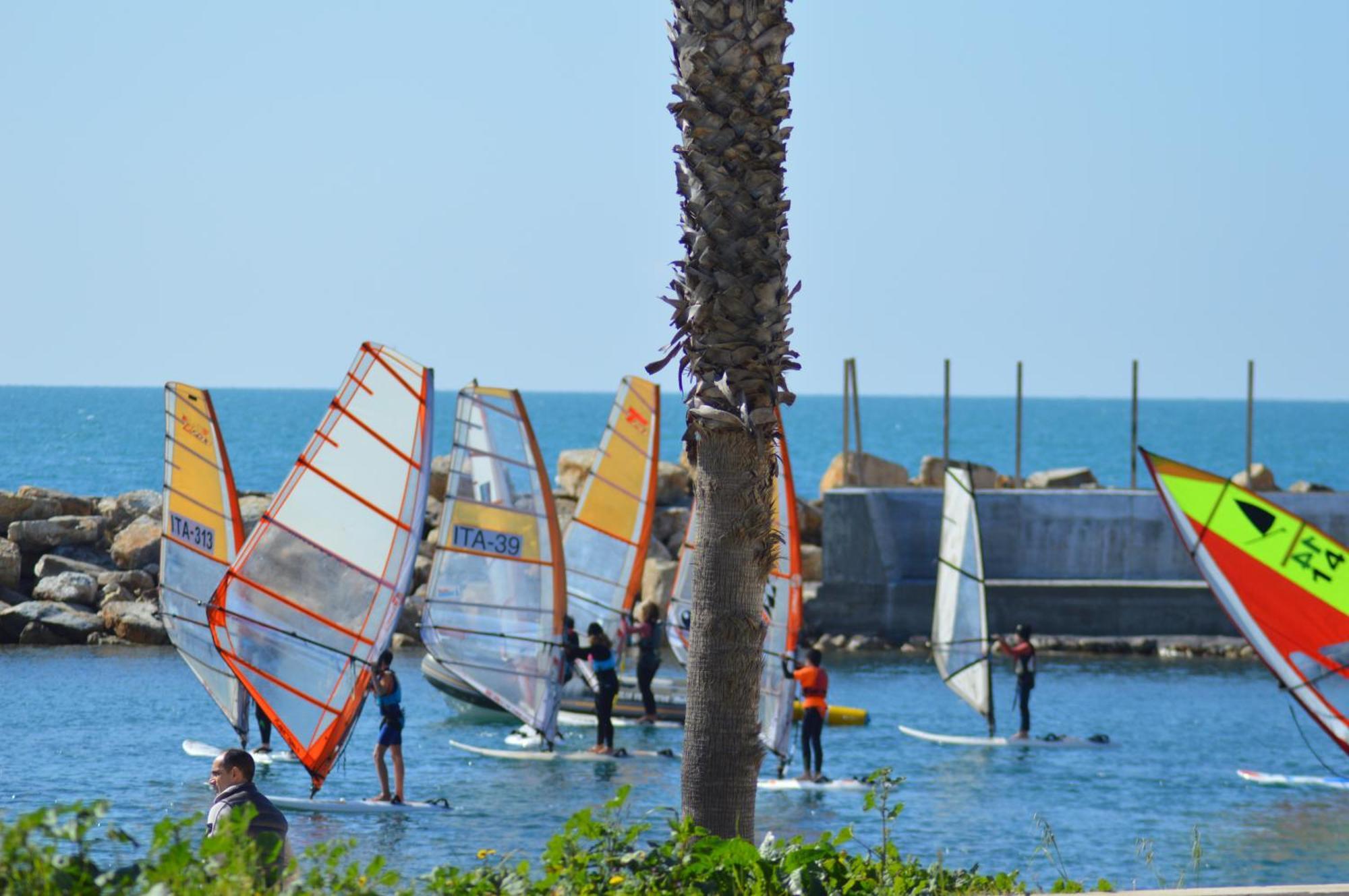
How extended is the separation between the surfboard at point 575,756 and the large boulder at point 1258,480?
64.0 ft

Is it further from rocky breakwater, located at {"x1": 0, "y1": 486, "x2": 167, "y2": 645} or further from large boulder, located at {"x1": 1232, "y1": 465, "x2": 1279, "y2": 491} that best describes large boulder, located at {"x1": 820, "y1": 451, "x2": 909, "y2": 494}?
A: rocky breakwater, located at {"x1": 0, "y1": 486, "x2": 167, "y2": 645}

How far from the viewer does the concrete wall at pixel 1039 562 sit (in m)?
30.7

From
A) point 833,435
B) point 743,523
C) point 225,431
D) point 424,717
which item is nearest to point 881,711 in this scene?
point 424,717

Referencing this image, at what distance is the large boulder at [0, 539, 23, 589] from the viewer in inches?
1137

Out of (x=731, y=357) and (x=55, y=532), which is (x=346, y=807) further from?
(x=55, y=532)

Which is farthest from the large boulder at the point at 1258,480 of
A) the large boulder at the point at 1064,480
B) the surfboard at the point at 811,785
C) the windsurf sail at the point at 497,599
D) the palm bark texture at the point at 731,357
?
the palm bark texture at the point at 731,357

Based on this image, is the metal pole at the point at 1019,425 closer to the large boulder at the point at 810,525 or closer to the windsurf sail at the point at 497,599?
the large boulder at the point at 810,525

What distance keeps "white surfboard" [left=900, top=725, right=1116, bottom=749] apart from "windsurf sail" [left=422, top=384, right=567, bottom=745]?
5206 millimetres

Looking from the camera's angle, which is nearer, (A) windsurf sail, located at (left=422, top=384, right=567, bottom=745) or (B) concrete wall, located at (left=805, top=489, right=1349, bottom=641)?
(A) windsurf sail, located at (left=422, top=384, right=567, bottom=745)

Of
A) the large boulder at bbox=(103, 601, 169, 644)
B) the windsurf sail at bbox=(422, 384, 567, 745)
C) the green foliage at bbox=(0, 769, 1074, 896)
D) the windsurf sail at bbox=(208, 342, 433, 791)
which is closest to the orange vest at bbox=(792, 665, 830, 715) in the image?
the windsurf sail at bbox=(422, 384, 567, 745)

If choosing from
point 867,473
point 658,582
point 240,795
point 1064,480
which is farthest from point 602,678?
point 1064,480

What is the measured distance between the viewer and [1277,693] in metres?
27.3

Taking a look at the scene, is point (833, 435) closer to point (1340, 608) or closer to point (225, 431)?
point (225, 431)

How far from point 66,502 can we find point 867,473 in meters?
15.6
